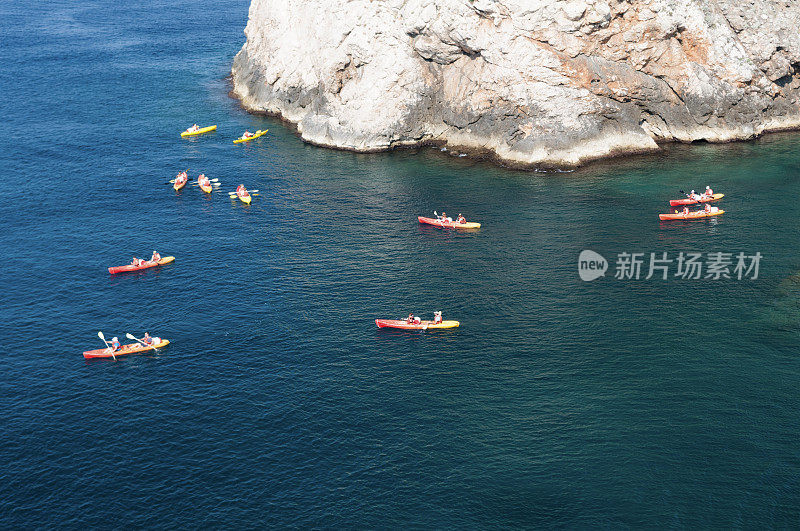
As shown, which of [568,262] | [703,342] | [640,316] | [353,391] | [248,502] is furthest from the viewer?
[568,262]

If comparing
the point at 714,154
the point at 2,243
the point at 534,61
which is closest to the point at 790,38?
the point at 714,154

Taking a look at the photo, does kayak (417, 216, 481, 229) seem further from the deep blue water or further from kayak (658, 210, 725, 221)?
kayak (658, 210, 725, 221)

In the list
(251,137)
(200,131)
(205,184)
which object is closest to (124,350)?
(205,184)

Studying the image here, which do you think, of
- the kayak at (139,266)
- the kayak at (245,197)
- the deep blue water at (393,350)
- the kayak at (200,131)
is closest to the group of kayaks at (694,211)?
the deep blue water at (393,350)

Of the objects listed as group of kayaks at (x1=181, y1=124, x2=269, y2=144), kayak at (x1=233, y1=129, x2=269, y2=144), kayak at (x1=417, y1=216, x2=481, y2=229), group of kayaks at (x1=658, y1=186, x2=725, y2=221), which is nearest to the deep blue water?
group of kayaks at (x1=658, y1=186, x2=725, y2=221)

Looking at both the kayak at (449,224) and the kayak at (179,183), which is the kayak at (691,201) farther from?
the kayak at (179,183)

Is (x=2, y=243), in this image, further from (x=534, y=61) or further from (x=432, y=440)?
(x=534, y=61)
